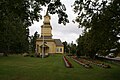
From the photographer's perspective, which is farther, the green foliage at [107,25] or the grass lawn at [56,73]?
the green foliage at [107,25]

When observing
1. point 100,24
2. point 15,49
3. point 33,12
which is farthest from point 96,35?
point 15,49

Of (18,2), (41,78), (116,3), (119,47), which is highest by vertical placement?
(116,3)

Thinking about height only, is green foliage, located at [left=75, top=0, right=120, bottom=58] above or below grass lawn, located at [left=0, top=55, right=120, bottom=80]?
above

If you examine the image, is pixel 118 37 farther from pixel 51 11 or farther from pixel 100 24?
pixel 51 11

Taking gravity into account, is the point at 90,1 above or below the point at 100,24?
above

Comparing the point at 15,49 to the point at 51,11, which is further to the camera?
the point at 15,49

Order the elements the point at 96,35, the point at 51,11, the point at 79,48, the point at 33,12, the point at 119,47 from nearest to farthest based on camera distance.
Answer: the point at 51,11 < the point at 33,12 < the point at 96,35 < the point at 119,47 < the point at 79,48

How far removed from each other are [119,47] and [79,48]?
149 ft

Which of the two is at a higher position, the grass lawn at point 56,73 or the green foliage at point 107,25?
the green foliage at point 107,25

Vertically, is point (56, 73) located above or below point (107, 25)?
below

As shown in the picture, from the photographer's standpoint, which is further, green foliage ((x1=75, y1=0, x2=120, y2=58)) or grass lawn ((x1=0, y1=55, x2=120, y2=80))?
green foliage ((x1=75, y1=0, x2=120, y2=58))

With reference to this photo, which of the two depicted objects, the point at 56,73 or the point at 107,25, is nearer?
the point at 107,25

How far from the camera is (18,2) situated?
38.0 feet

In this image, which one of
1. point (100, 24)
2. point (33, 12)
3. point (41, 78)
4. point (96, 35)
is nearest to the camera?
point (33, 12)
